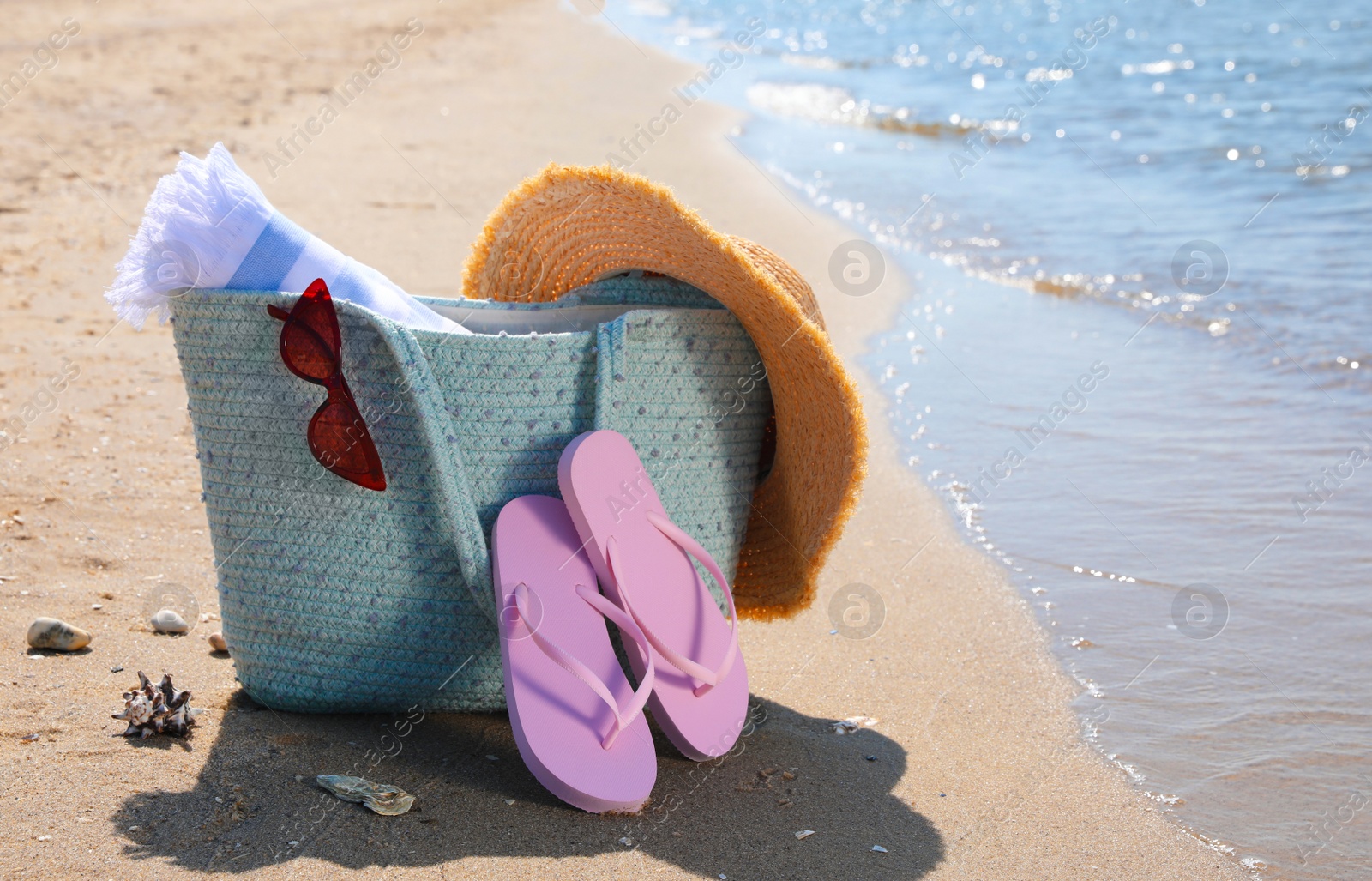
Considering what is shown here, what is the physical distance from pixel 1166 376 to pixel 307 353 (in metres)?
3.39

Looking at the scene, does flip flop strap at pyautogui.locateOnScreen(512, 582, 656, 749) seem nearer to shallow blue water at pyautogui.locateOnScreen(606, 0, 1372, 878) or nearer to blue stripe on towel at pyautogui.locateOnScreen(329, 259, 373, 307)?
blue stripe on towel at pyautogui.locateOnScreen(329, 259, 373, 307)

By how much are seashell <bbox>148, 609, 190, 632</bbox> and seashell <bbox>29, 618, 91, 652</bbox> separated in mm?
182

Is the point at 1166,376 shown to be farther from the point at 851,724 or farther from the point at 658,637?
the point at 658,637

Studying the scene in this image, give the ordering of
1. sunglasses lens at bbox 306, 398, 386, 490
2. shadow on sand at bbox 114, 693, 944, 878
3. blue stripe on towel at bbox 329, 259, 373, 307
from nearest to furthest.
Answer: shadow on sand at bbox 114, 693, 944, 878, sunglasses lens at bbox 306, 398, 386, 490, blue stripe on towel at bbox 329, 259, 373, 307

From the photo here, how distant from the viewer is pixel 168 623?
103 inches

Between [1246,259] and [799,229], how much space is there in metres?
2.17

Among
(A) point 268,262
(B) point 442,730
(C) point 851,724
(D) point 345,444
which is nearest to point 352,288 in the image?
(A) point 268,262

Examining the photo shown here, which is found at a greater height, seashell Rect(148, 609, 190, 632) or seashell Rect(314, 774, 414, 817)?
seashell Rect(314, 774, 414, 817)

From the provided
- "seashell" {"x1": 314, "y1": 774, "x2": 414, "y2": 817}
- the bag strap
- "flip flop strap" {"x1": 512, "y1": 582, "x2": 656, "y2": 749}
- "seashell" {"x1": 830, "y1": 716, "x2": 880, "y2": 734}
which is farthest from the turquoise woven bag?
"seashell" {"x1": 830, "y1": 716, "x2": 880, "y2": 734}

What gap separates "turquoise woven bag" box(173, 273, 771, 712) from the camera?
7.04ft

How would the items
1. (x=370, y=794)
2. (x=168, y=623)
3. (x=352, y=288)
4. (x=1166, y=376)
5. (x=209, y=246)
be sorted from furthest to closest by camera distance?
(x=1166, y=376) < (x=168, y=623) < (x=352, y=288) < (x=209, y=246) < (x=370, y=794)

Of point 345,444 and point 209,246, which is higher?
point 209,246

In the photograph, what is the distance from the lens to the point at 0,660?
2.36 meters

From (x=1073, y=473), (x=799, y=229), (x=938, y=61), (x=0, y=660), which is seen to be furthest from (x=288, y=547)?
(x=938, y=61)
